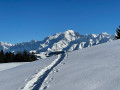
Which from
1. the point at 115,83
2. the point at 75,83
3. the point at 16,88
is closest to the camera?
the point at 115,83

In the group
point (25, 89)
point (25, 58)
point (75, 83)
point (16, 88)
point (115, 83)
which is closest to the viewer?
point (115, 83)

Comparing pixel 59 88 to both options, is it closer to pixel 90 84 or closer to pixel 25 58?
pixel 90 84

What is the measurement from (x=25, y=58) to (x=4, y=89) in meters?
55.5

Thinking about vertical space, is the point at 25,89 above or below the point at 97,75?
below

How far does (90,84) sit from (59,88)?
4.17ft

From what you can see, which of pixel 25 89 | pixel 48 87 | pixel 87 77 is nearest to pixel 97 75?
pixel 87 77

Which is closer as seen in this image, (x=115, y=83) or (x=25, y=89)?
(x=115, y=83)

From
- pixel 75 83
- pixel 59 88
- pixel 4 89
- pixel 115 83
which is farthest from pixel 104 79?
pixel 4 89

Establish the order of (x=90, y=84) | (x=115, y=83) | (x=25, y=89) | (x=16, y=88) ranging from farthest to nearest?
(x=16, y=88) < (x=25, y=89) < (x=90, y=84) < (x=115, y=83)

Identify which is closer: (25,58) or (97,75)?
(97,75)

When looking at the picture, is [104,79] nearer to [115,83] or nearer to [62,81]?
[115,83]

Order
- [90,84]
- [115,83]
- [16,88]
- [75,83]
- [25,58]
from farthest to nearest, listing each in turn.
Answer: [25,58], [16,88], [75,83], [90,84], [115,83]

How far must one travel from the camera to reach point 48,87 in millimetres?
A: 7016

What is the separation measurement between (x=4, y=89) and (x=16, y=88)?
2.42 ft
